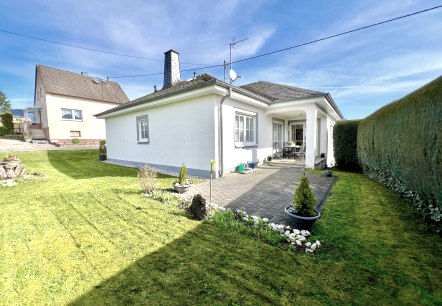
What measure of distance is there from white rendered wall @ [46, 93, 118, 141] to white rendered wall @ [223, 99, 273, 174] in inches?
824

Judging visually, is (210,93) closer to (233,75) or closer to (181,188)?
(233,75)

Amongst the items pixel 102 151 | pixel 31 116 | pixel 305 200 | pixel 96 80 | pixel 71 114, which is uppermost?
pixel 96 80

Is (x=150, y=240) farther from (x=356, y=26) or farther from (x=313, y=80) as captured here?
(x=313, y=80)

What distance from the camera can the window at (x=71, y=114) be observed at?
902 inches

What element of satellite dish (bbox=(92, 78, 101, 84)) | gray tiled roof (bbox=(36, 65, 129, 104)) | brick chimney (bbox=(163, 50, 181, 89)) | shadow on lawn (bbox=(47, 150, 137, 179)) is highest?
satellite dish (bbox=(92, 78, 101, 84))

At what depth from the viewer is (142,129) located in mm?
11617

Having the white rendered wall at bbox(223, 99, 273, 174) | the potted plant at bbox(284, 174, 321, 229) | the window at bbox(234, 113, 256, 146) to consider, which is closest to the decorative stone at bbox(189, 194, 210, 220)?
the potted plant at bbox(284, 174, 321, 229)

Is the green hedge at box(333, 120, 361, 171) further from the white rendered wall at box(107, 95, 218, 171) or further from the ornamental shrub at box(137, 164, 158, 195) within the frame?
the ornamental shrub at box(137, 164, 158, 195)

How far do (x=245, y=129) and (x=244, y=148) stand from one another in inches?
40.5

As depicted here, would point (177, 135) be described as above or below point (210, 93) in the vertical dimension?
below

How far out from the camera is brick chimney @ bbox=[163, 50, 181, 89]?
13238 mm

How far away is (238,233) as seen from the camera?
3547 millimetres

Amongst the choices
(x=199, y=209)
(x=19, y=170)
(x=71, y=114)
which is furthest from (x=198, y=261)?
(x=71, y=114)

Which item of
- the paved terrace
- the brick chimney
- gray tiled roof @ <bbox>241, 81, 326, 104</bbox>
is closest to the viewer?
the paved terrace
